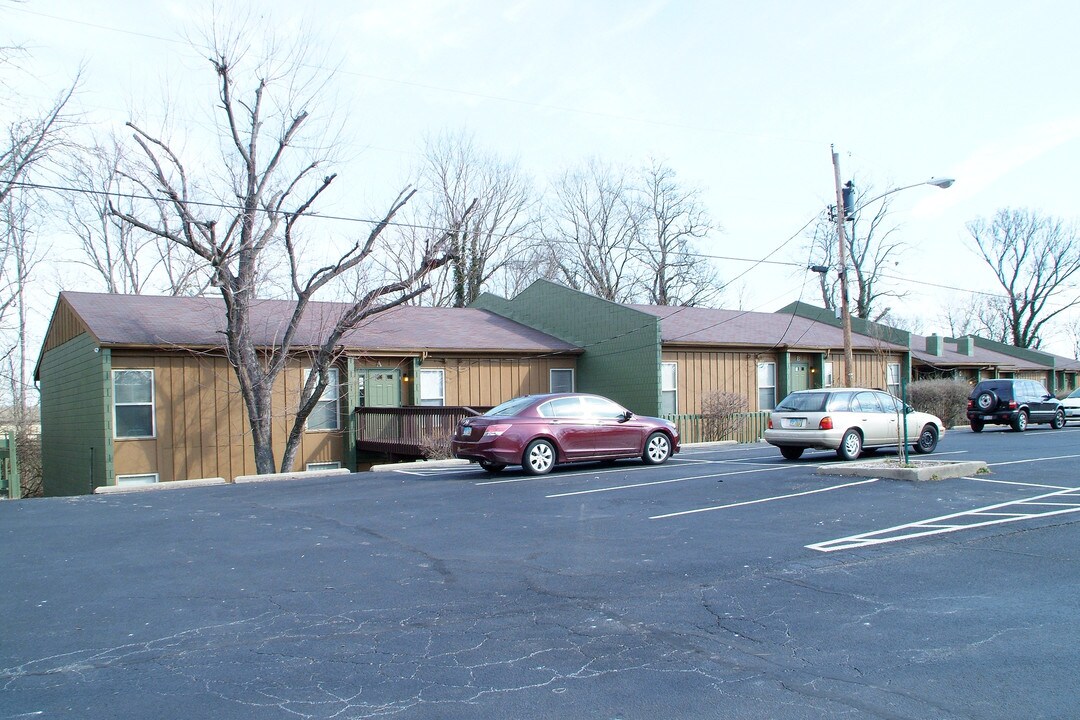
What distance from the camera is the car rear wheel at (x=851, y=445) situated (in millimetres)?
16406

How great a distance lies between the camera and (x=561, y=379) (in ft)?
91.8

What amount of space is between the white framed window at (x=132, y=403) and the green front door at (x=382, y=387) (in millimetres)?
5562

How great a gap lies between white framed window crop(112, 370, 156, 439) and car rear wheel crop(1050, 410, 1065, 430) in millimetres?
27693

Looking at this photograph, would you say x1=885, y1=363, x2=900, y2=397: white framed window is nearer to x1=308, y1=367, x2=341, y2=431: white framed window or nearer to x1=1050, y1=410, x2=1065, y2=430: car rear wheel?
x1=1050, y1=410, x2=1065, y2=430: car rear wheel

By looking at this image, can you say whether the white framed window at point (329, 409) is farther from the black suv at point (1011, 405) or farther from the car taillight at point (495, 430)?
the black suv at point (1011, 405)

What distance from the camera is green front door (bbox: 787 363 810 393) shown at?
30500 millimetres

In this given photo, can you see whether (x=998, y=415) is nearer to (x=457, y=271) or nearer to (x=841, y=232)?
(x=841, y=232)

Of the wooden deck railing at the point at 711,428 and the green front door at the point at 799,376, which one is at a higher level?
the green front door at the point at 799,376

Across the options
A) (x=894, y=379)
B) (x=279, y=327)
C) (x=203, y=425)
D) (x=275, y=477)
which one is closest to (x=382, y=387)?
(x=279, y=327)

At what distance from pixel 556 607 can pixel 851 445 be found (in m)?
11.6

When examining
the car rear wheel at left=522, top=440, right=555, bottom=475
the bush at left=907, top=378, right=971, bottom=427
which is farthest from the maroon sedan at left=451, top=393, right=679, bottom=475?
the bush at left=907, top=378, right=971, bottom=427

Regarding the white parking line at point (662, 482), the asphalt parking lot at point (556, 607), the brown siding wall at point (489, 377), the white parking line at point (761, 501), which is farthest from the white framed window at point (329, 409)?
the white parking line at point (761, 501)

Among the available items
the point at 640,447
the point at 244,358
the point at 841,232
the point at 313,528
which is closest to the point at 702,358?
the point at 841,232

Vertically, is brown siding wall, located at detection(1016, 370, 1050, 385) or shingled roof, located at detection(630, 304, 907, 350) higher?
shingled roof, located at detection(630, 304, 907, 350)
